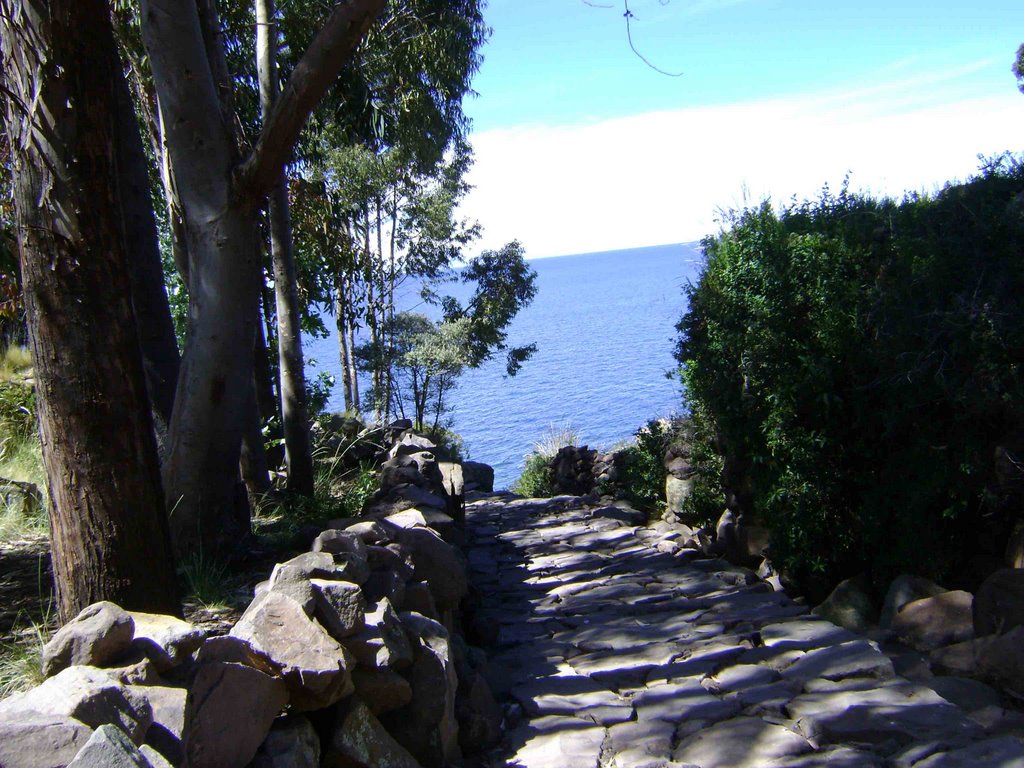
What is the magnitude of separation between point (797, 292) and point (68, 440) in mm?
6244

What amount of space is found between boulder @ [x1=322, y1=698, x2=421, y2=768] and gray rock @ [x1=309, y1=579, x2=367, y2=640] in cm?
34

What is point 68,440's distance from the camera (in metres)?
4.27

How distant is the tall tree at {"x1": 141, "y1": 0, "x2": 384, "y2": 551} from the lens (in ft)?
19.6

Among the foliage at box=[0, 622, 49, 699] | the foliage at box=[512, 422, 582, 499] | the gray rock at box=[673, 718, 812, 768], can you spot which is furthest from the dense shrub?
the foliage at box=[512, 422, 582, 499]

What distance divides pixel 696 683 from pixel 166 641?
3329 millimetres

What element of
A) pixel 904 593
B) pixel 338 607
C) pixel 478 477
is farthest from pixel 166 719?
pixel 478 477

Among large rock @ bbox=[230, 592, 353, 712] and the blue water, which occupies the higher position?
large rock @ bbox=[230, 592, 353, 712]

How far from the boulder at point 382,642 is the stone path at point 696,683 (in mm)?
827

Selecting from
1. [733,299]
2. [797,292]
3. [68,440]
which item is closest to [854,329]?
[797,292]

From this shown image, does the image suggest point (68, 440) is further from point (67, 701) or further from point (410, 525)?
point (410, 525)

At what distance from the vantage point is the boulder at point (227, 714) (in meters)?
2.89

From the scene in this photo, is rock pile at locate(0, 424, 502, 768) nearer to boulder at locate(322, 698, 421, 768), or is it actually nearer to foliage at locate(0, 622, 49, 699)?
boulder at locate(322, 698, 421, 768)

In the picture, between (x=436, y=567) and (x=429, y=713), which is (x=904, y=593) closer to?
(x=436, y=567)

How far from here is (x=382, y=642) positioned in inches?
160
